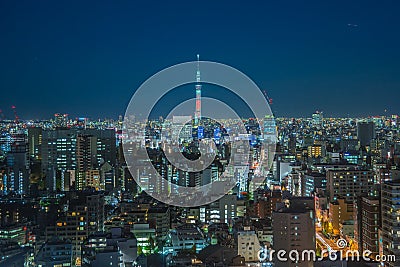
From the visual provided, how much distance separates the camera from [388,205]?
4.30 meters

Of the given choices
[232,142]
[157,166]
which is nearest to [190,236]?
[157,166]

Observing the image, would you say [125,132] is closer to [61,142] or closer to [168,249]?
[61,142]

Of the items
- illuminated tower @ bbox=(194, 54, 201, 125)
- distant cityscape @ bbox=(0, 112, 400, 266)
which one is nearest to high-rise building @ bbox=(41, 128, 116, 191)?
distant cityscape @ bbox=(0, 112, 400, 266)

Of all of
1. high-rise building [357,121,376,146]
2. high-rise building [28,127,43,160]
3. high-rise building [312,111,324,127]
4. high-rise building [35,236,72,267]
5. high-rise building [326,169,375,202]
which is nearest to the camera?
high-rise building [35,236,72,267]

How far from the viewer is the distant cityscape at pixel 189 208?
4.34 m

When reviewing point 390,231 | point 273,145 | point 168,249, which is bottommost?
point 168,249

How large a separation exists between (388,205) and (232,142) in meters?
5.57

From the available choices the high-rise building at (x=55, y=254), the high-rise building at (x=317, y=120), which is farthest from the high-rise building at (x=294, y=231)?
the high-rise building at (x=317, y=120)

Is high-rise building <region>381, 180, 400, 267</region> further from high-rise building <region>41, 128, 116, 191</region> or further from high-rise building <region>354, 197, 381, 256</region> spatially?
high-rise building <region>41, 128, 116, 191</region>

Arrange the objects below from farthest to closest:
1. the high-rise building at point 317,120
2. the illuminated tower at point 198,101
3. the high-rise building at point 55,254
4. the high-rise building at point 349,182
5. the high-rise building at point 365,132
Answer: the high-rise building at point 317,120 → the high-rise building at point 365,132 → the high-rise building at point 349,182 → the illuminated tower at point 198,101 → the high-rise building at point 55,254

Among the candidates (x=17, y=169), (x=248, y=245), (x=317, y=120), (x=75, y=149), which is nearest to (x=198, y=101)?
(x=248, y=245)

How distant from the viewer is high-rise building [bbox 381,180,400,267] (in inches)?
163

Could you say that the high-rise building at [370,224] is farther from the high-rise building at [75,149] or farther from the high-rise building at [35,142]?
the high-rise building at [35,142]

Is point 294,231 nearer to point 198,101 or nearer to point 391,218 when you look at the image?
point 391,218
